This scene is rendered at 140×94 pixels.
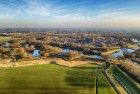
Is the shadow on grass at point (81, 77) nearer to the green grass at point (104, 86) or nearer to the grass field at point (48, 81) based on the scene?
the grass field at point (48, 81)

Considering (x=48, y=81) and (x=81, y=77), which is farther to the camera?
(x=81, y=77)

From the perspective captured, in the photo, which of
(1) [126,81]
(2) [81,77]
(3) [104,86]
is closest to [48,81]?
(2) [81,77]

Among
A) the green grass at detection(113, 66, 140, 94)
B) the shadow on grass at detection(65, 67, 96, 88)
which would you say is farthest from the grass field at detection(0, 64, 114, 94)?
the green grass at detection(113, 66, 140, 94)

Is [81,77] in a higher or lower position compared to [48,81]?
lower

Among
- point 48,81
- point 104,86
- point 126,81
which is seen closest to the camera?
point 104,86

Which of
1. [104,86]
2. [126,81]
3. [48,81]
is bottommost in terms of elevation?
[126,81]

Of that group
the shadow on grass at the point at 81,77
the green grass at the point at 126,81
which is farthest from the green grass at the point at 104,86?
the green grass at the point at 126,81

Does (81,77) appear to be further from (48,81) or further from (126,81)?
(126,81)
